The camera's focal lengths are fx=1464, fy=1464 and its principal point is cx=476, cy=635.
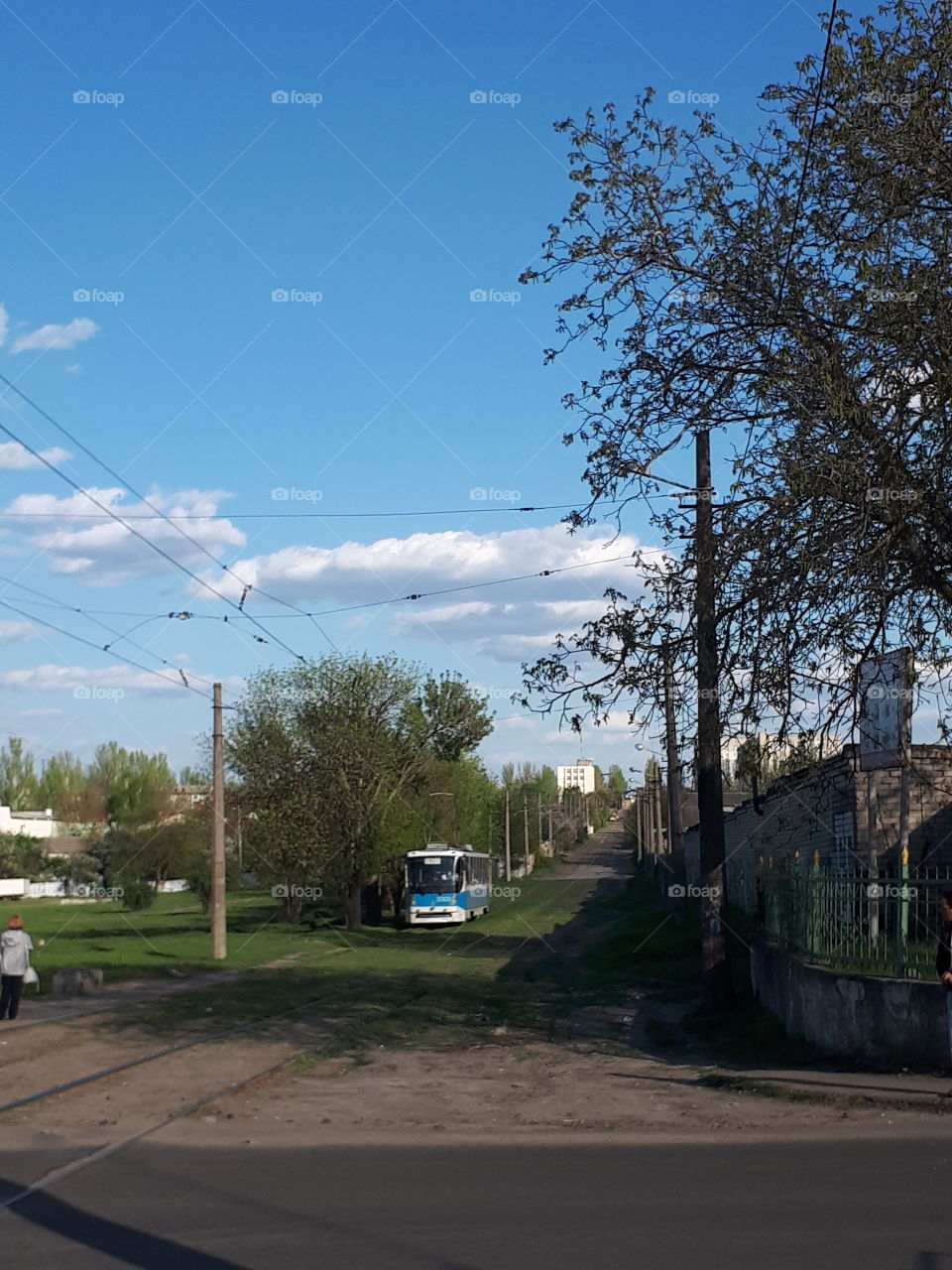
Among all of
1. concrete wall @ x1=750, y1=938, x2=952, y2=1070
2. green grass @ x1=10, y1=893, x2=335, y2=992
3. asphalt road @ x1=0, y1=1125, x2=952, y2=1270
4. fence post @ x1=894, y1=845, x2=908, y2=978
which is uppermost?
fence post @ x1=894, y1=845, x2=908, y2=978

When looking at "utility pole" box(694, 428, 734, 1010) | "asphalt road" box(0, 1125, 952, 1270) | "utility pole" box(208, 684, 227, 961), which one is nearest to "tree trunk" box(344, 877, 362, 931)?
"utility pole" box(208, 684, 227, 961)

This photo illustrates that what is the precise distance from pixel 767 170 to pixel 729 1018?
11.2 metres

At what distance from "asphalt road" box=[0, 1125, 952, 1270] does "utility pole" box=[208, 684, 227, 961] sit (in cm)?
2581

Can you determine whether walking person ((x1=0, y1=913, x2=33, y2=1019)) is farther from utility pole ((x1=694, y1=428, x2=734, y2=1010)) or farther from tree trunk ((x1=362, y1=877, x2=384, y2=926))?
tree trunk ((x1=362, y1=877, x2=384, y2=926))

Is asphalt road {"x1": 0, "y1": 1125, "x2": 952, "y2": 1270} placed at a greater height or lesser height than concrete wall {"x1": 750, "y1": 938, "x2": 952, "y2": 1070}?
lesser

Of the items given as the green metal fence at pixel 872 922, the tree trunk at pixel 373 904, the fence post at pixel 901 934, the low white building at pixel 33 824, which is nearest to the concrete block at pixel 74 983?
the green metal fence at pixel 872 922

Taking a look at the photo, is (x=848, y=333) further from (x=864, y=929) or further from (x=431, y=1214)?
(x=431, y=1214)

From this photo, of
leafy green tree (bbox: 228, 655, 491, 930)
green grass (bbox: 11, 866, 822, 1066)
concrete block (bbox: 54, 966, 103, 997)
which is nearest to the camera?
green grass (bbox: 11, 866, 822, 1066)

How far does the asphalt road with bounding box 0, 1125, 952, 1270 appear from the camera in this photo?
7.56 meters

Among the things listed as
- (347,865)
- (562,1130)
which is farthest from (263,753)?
(562,1130)

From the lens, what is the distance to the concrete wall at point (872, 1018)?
13.6 m

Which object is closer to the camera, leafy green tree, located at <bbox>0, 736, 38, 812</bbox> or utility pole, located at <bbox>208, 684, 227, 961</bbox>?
utility pole, located at <bbox>208, 684, 227, 961</bbox>

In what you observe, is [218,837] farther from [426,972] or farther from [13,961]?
[13,961]

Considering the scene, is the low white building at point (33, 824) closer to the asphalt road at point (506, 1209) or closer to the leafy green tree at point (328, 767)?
the leafy green tree at point (328, 767)
